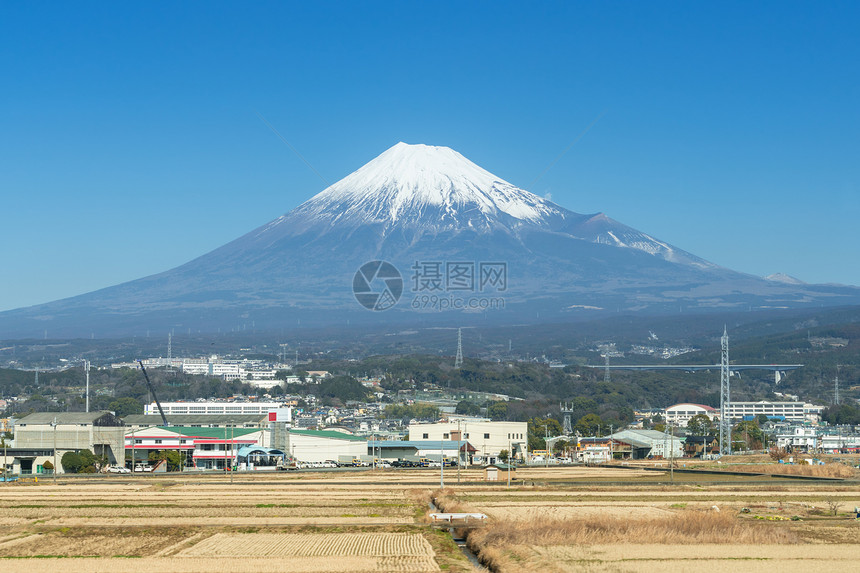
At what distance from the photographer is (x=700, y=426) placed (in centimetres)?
10931

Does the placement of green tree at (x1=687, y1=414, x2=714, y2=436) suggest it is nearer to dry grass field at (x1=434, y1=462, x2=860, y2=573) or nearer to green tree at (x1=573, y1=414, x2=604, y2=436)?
green tree at (x1=573, y1=414, x2=604, y2=436)

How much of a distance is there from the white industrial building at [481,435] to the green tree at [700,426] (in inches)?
995

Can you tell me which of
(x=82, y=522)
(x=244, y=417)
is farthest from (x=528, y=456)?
(x=82, y=522)

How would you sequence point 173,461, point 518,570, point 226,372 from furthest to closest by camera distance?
point 226,372 < point 173,461 < point 518,570

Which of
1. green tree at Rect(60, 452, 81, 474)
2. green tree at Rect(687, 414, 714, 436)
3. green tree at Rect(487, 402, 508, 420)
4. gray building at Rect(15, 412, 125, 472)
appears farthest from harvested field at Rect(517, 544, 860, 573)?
green tree at Rect(487, 402, 508, 420)

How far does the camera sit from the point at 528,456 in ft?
271

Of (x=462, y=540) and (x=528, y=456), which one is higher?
(x=462, y=540)

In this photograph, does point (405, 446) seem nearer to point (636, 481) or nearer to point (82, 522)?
point (636, 481)

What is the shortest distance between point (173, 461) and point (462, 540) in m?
43.4

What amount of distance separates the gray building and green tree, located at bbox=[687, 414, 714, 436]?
57.3 meters

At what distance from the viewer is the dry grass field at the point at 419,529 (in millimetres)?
21719

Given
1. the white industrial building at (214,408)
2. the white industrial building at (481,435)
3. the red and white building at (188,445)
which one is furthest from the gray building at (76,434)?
the white industrial building at (214,408)

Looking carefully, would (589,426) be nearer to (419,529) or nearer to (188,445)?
(188,445)

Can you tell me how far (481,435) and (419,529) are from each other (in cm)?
5813
